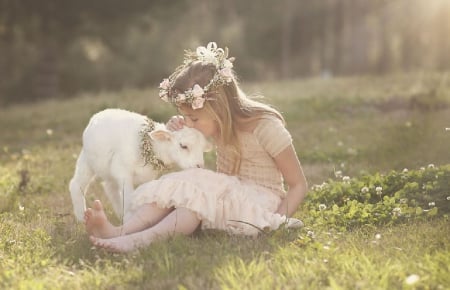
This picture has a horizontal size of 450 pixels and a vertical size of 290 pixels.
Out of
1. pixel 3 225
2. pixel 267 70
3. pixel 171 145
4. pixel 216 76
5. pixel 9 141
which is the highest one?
pixel 216 76

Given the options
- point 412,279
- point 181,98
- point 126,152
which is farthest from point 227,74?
point 412,279

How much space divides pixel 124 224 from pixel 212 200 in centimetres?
63

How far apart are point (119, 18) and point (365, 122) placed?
523 inches

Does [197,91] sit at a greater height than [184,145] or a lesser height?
greater

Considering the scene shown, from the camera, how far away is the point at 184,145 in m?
5.31

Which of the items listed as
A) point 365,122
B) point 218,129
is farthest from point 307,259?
point 365,122

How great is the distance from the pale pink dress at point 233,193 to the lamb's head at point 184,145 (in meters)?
0.36

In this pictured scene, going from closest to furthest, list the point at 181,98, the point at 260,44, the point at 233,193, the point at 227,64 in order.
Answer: the point at 233,193 → the point at 181,98 → the point at 227,64 → the point at 260,44

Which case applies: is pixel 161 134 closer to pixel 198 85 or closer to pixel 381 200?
pixel 198 85

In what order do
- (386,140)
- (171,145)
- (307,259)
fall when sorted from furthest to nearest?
(386,140) → (171,145) → (307,259)

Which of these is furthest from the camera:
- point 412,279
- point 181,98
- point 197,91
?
point 181,98

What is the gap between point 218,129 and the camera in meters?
5.26

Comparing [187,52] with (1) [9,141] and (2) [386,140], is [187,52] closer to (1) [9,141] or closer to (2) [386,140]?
(2) [386,140]

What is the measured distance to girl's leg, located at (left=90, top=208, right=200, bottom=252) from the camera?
13.9 ft
